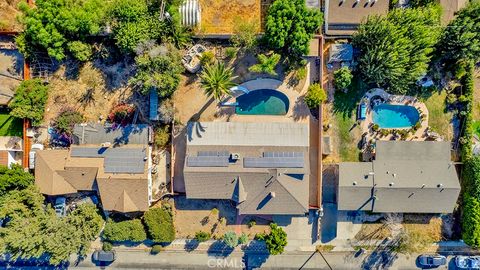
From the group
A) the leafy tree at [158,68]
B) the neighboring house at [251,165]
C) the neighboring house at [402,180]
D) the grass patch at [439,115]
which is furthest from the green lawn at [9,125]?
the grass patch at [439,115]

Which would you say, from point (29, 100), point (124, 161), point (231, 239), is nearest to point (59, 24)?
point (29, 100)

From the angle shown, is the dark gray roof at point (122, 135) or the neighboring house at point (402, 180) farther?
the dark gray roof at point (122, 135)

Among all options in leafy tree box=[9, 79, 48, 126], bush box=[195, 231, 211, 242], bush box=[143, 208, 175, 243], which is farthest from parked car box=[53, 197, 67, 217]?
bush box=[195, 231, 211, 242]

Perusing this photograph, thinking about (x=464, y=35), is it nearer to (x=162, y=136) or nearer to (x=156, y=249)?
(x=162, y=136)

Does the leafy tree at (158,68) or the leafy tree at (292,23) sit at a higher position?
the leafy tree at (292,23)

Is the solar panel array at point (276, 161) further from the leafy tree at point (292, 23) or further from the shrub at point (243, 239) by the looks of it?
the leafy tree at point (292, 23)

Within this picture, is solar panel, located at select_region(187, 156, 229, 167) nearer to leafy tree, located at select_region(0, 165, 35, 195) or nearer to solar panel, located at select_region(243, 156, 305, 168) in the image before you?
solar panel, located at select_region(243, 156, 305, 168)

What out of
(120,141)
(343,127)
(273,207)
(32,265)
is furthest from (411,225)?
(32,265)
